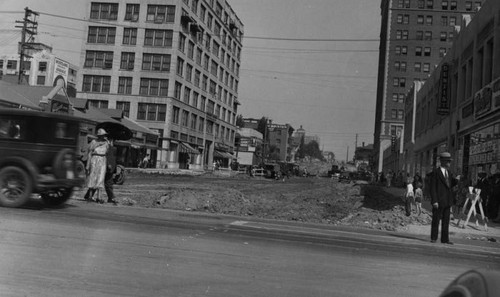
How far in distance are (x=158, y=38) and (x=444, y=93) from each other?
49.2 meters

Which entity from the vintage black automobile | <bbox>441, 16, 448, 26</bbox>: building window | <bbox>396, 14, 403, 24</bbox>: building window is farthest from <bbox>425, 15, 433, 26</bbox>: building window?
the vintage black automobile

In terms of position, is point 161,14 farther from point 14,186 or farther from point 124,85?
point 14,186

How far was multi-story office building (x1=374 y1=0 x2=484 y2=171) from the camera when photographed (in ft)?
313

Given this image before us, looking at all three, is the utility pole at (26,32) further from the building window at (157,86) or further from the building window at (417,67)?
the building window at (417,67)

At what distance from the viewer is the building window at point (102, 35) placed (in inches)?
2874

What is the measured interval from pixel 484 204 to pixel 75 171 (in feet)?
48.9

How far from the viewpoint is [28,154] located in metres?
10.3

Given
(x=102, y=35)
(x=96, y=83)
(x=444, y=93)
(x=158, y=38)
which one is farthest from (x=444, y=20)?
(x=444, y=93)

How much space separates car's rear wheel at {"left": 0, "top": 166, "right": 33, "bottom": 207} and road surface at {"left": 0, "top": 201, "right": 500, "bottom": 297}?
35 centimetres

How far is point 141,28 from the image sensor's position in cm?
7225

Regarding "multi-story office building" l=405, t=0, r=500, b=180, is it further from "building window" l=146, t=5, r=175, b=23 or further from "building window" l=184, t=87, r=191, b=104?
"building window" l=184, t=87, r=191, b=104

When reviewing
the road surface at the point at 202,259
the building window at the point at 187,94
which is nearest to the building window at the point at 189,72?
the building window at the point at 187,94

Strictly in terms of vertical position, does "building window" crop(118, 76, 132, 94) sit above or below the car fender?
above

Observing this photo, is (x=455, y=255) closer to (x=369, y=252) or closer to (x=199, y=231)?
(x=369, y=252)
